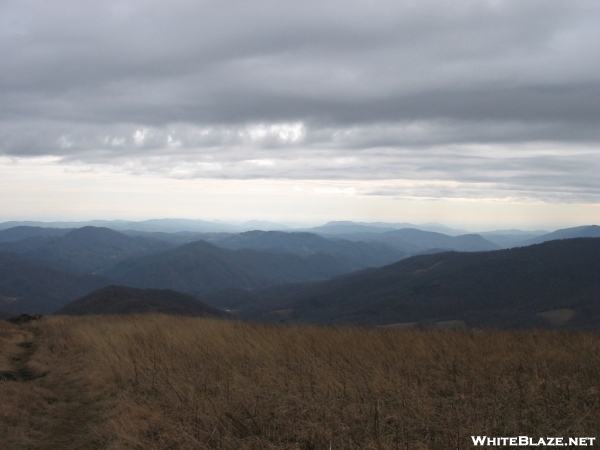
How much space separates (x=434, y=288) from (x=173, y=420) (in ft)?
502

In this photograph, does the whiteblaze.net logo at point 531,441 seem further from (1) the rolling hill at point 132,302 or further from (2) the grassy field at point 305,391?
(1) the rolling hill at point 132,302

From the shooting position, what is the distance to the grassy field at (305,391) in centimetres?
532

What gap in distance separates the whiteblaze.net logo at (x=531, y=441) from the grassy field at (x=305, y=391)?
13 cm

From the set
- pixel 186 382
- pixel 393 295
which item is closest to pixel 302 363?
pixel 186 382

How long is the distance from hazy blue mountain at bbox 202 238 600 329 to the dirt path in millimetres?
96985

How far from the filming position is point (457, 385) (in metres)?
6.70

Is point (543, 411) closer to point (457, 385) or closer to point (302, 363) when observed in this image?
point (457, 385)

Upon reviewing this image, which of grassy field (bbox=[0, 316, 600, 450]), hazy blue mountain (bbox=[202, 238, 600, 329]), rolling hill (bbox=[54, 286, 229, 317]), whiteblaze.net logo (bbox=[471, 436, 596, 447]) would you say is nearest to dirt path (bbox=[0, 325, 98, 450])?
grassy field (bbox=[0, 316, 600, 450])

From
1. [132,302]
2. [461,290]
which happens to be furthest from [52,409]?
[461,290]

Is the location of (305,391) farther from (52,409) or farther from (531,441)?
(52,409)

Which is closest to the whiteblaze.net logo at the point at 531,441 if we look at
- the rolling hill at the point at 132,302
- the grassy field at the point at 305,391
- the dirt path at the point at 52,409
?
the grassy field at the point at 305,391

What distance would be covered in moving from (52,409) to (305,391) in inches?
162

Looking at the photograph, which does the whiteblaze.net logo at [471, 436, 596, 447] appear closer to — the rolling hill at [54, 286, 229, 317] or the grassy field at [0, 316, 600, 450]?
the grassy field at [0, 316, 600, 450]

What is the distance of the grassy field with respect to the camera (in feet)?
17.4
